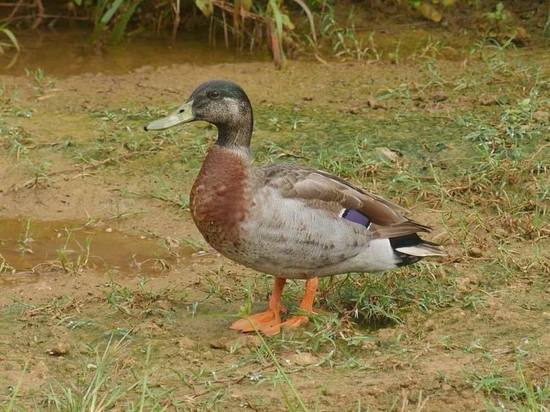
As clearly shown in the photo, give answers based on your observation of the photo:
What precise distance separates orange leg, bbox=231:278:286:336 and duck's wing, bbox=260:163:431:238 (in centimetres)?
40

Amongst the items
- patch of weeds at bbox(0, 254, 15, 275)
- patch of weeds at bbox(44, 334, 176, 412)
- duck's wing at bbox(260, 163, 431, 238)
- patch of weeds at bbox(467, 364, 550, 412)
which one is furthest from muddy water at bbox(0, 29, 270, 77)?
patch of weeds at bbox(467, 364, 550, 412)

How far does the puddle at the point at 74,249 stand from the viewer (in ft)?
19.4

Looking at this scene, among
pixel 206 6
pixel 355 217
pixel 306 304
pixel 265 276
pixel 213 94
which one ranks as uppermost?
pixel 213 94

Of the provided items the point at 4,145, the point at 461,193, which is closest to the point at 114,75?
the point at 4,145

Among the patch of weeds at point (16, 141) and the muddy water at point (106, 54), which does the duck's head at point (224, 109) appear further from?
the muddy water at point (106, 54)

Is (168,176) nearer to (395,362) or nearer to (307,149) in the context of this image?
(307,149)

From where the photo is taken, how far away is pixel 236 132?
5.29 metres

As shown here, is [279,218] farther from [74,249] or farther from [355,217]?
[74,249]

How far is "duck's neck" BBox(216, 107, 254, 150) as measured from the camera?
5.27 meters

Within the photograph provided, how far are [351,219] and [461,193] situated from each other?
4.80ft

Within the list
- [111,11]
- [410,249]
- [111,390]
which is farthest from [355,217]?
[111,11]

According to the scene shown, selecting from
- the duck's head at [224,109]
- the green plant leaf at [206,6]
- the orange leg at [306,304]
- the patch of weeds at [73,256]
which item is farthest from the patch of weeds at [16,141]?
the orange leg at [306,304]

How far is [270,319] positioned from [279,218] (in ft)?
1.63

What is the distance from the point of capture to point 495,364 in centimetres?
455
